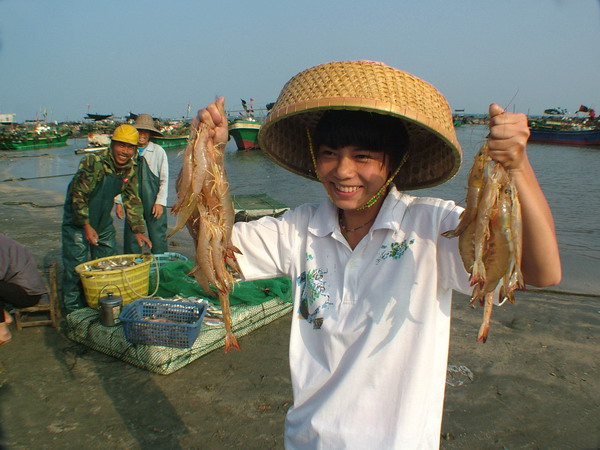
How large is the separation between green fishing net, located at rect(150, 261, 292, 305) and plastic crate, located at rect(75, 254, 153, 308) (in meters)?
0.44

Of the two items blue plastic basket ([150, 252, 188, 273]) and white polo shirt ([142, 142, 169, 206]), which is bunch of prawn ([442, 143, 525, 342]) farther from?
white polo shirt ([142, 142, 169, 206])

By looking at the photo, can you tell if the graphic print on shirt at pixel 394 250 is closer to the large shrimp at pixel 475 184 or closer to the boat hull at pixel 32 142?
the large shrimp at pixel 475 184

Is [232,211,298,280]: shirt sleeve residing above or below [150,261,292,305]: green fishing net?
above

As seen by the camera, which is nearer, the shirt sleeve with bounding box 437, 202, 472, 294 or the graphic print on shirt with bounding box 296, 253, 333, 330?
the shirt sleeve with bounding box 437, 202, 472, 294

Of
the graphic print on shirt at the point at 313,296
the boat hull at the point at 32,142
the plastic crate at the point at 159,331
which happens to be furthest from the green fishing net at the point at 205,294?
the boat hull at the point at 32,142

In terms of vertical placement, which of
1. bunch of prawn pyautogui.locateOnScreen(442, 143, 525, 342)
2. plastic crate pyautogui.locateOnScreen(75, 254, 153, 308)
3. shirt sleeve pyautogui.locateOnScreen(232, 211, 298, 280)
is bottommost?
plastic crate pyautogui.locateOnScreen(75, 254, 153, 308)

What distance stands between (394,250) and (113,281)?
14.3 ft

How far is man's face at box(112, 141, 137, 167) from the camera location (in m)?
5.66

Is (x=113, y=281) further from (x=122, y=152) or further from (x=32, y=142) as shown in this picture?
(x=32, y=142)

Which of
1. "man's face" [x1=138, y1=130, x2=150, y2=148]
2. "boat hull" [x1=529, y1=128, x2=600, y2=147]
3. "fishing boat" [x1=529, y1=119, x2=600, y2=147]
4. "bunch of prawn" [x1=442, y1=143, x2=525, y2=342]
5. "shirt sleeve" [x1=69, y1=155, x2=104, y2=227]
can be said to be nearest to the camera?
"bunch of prawn" [x1=442, y1=143, x2=525, y2=342]

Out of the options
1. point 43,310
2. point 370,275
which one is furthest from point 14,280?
point 370,275

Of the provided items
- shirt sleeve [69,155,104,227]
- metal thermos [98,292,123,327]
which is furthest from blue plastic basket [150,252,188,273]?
metal thermos [98,292,123,327]

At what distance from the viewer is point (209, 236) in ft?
5.36

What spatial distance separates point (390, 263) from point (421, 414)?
544 mm
